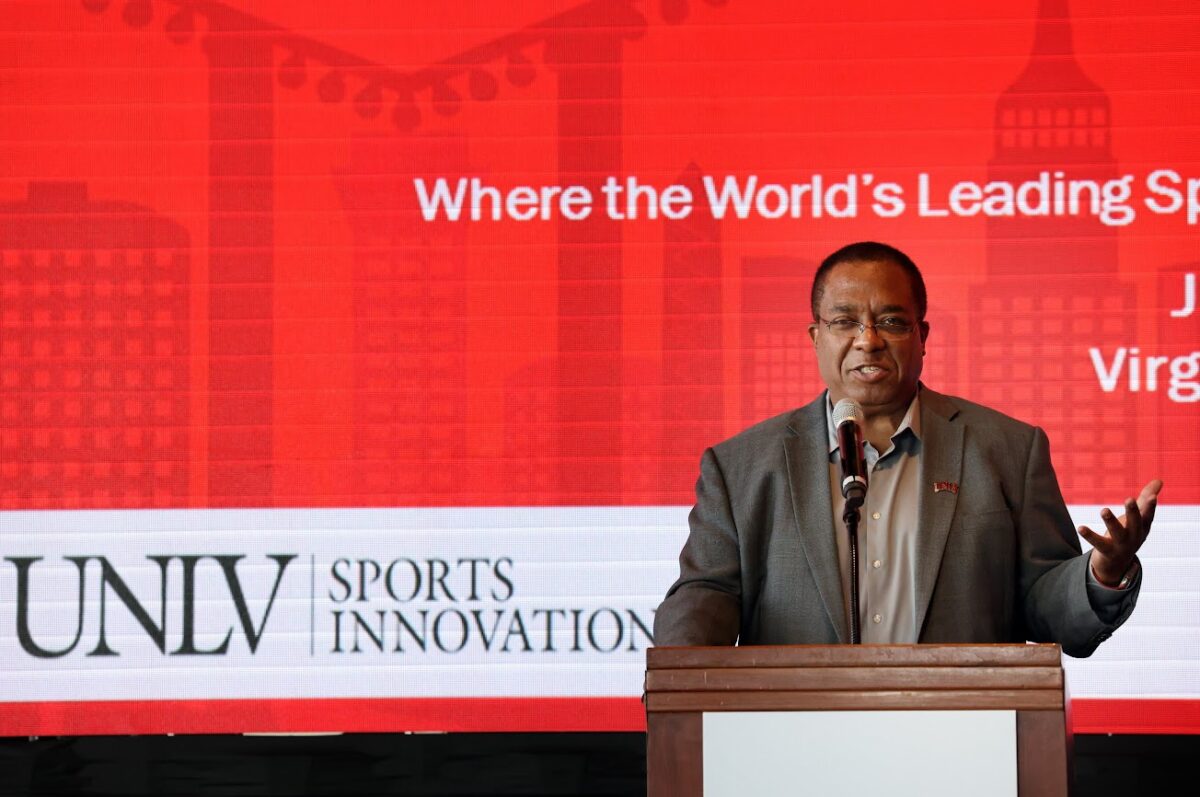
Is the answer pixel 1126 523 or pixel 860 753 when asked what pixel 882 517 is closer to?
pixel 1126 523

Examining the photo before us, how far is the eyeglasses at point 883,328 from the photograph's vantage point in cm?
244

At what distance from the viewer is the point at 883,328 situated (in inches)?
96.1

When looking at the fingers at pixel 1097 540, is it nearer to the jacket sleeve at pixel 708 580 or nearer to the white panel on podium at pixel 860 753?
the white panel on podium at pixel 860 753

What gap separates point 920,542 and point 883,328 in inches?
14.1

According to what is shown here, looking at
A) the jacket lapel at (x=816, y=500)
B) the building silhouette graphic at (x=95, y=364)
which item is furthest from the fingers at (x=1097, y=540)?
the building silhouette graphic at (x=95, y=364)

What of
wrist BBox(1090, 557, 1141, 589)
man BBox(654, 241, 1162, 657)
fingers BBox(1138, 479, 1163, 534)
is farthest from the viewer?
man BBox(654, 241, 1162, 657)

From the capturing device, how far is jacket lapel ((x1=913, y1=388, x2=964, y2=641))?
7.77 ft

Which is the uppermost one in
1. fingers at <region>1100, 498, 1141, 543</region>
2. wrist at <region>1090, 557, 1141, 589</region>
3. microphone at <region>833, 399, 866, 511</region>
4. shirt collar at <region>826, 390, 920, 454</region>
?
shirt collar at <region>826, 390, 920, 454</region>

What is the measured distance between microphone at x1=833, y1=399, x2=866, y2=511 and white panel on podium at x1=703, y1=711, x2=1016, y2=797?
35cm

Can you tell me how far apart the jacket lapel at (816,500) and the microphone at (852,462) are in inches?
12.8

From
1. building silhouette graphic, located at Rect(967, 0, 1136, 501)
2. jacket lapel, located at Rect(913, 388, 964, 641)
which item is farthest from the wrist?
building silhouette graphic, located at Rect(967, 0, 1136, 501)

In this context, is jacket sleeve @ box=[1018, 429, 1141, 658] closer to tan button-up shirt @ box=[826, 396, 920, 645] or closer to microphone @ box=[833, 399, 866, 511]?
tan button-up shirt @ box=[826, 396, 920, 645]

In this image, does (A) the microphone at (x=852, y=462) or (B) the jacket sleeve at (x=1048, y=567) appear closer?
(A) the microphone at (x=852, y=462)

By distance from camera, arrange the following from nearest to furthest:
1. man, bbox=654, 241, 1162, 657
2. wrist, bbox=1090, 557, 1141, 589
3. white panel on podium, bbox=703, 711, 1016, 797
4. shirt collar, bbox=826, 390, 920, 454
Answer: white panel on podium, bbox=703, 711, 1016, 797 → wrist, bbox=1090, 557, 1141, 589 → man, bbox=654, 241, 1162, 657 → shirt collar, bbox=826, 390, 920, 454
